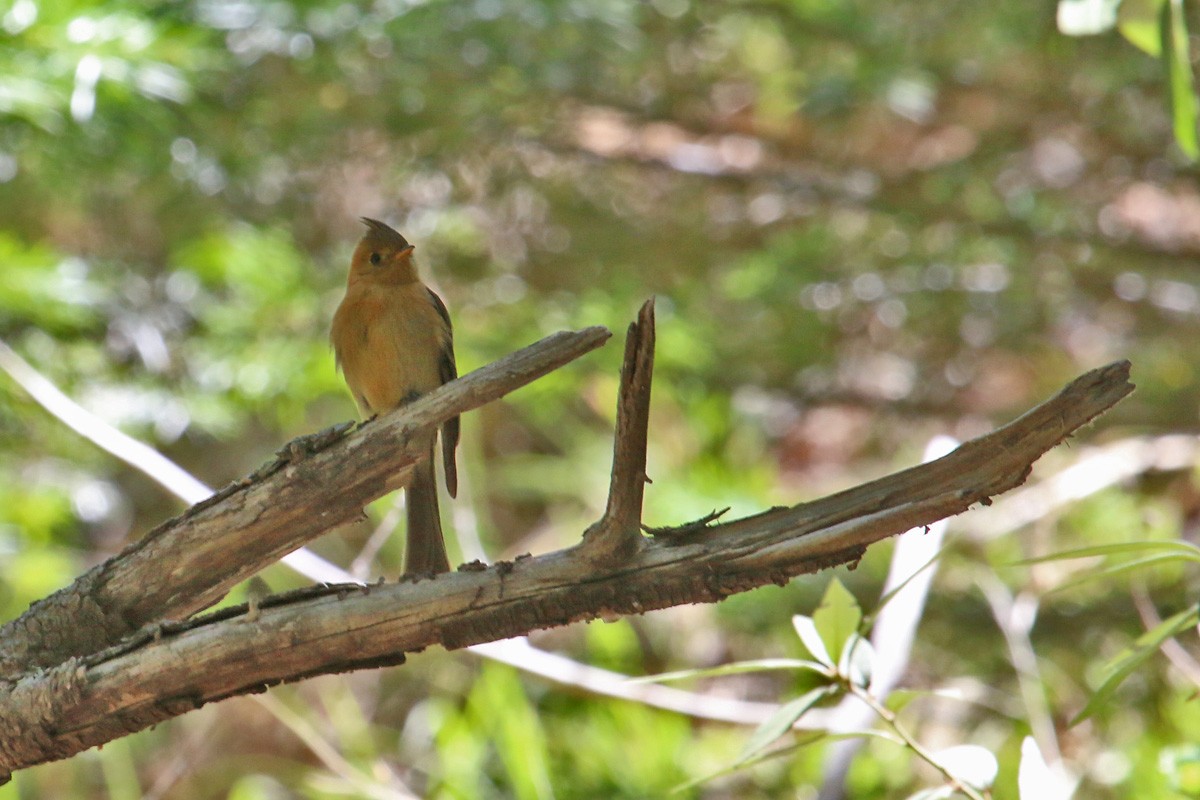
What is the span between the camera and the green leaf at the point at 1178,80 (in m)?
2.05

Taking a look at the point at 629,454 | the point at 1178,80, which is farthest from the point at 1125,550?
the point at 1178,80

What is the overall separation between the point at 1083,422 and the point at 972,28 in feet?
11.3

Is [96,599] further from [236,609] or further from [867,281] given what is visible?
[867,281]

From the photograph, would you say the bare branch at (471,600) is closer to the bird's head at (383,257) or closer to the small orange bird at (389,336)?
the small orange bird at (389,336)

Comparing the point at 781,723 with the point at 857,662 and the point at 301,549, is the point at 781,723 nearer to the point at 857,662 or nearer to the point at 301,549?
the point at 857,662

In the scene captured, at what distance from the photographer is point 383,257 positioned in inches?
132

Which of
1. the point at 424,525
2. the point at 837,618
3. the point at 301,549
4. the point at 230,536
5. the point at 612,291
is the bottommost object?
the point at 612,291

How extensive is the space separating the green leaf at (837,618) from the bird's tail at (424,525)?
1.08m

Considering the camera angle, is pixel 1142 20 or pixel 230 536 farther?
pixel 1142 20

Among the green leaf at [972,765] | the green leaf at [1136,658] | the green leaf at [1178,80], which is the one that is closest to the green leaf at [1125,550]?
the green leaf at [1136,658]

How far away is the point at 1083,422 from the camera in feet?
5.21

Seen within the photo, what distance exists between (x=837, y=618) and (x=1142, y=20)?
1.21 m

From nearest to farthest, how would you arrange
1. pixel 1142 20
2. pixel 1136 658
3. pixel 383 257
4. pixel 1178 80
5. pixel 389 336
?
pixel 1136 658 → pixel 1178 80 → pixel 1142 20 → pixel 389 336 → pixel 383 257

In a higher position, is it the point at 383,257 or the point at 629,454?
the point at 629,454
